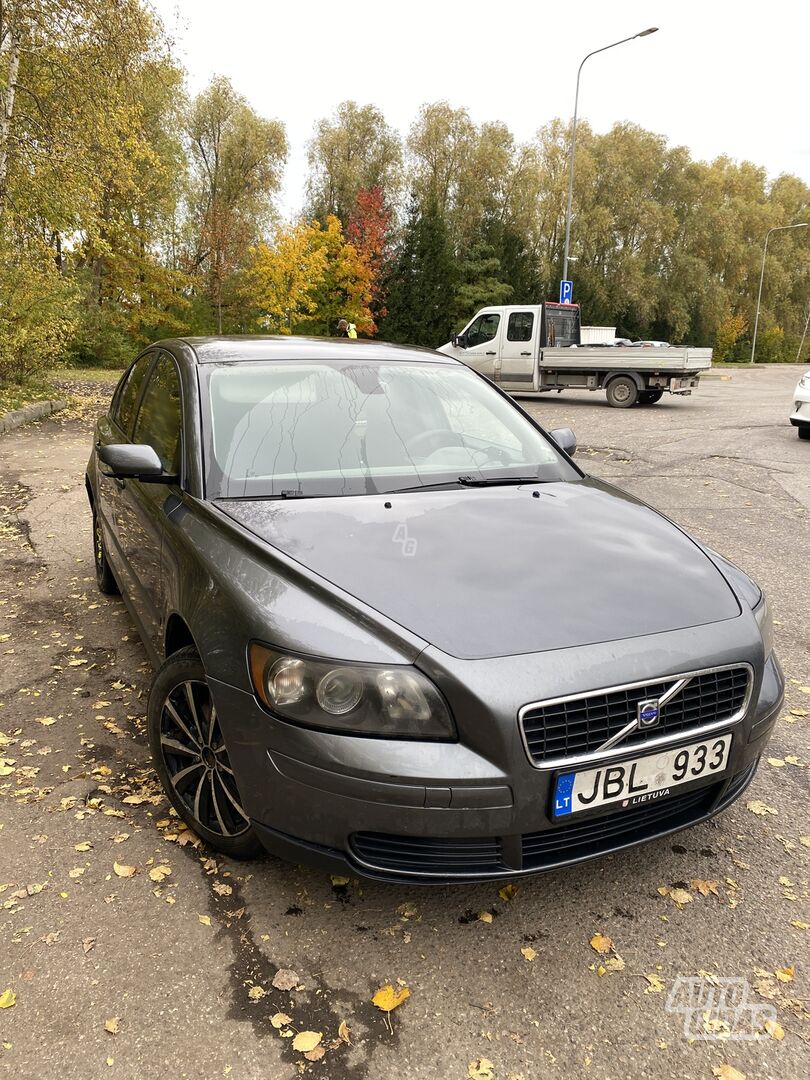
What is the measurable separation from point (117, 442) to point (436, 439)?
201 cm

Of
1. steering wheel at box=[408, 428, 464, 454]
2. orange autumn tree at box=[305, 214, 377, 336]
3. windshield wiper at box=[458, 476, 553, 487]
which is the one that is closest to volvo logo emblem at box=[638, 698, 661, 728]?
windshield wiper at box=[458, 476, 553, 487]

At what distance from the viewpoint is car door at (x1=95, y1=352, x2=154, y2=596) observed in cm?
414

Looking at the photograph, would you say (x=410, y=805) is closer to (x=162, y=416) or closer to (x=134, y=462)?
(x=134, y=462)

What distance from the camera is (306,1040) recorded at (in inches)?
76.4

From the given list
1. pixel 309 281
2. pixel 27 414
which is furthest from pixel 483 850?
pixel 309 281

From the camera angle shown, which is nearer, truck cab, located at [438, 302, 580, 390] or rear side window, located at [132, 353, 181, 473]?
rear side window, located at [132, 353, 181, 473]

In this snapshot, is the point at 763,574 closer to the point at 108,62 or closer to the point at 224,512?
the point at 224,512

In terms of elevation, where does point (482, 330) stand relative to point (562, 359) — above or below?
above

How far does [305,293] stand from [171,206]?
7154 mm

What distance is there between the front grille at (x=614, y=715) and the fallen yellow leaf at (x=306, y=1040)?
84 centimetres

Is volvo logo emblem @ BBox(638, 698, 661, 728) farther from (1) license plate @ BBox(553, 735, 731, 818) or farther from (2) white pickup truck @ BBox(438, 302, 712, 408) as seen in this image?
(2) white pickup truck @ BBox(438, 302, 712, 408)

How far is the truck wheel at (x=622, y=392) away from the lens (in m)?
17.1

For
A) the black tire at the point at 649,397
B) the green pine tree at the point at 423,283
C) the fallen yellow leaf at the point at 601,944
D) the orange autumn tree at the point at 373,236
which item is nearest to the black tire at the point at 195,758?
the fallen yellow leaf at the point at 601,944

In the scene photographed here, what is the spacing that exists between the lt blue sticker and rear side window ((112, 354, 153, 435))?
311 cm
